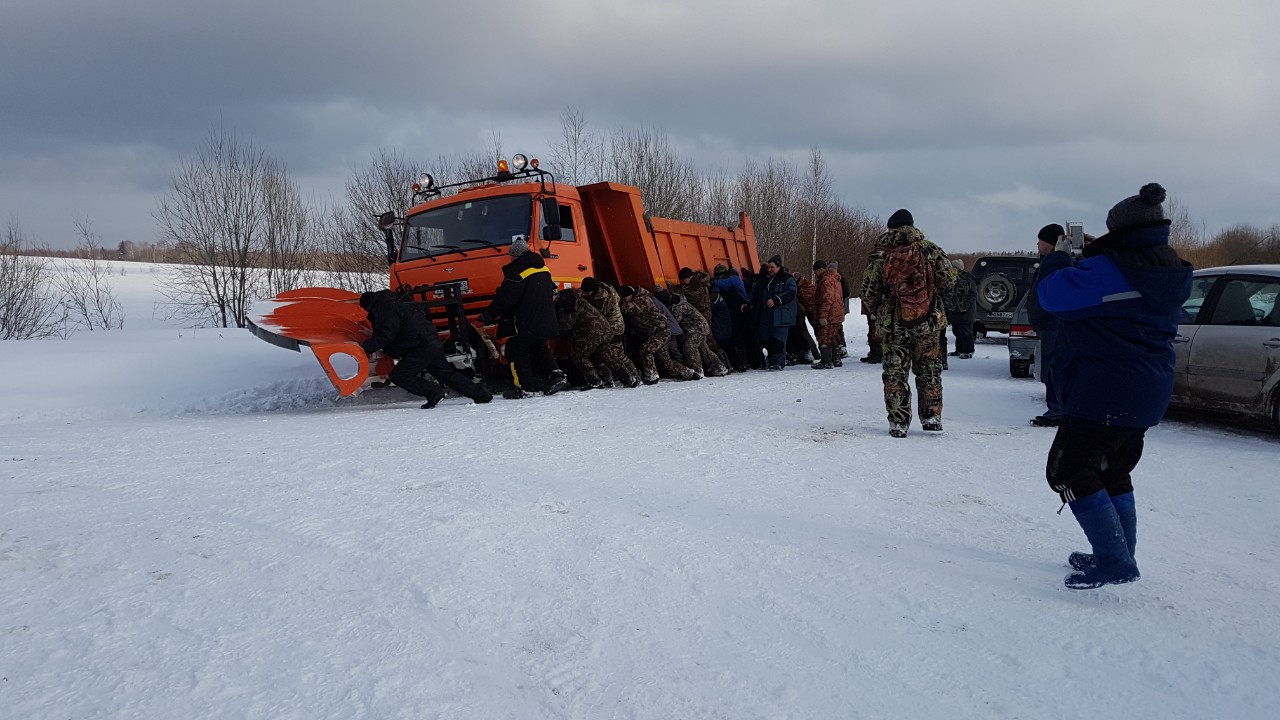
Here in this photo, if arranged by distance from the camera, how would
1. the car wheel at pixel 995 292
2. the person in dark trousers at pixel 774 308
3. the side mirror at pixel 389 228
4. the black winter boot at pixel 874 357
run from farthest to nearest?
the car wheel at pixel 995 292 < the black winter boot at pixel 874 357 < the person in dark trousers at pixel 774 308 < the side mirror at pixel 389 228

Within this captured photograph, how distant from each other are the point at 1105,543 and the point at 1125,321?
95cm

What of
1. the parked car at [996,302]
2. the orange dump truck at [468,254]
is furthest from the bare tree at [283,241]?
the parked car at [996,302]

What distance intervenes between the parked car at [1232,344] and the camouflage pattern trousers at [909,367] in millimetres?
2239

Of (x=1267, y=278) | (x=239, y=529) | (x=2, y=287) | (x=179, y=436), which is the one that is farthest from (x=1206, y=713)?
(x=2, y=287)

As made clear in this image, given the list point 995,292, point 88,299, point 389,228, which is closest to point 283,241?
point 88,299

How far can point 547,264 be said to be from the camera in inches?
386

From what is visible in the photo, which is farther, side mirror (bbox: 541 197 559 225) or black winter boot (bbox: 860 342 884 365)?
black winter boot (bbox: 860 342 884 365)

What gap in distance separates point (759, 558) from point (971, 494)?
6.39 feet

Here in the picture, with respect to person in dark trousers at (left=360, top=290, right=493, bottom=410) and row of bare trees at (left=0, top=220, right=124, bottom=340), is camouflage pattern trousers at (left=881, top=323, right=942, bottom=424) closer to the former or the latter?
person in dark trousers at (left=360, top=290, right=493, bottom=410)

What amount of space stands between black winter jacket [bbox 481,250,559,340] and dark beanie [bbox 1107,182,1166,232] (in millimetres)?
6538

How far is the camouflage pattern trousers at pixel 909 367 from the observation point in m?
6.76

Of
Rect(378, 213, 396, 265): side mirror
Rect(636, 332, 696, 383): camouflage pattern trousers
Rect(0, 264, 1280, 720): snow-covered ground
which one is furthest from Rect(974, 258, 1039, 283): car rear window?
Rect(378, 213, 396, 265): side mirror

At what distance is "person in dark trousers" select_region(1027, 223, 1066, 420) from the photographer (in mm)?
3779

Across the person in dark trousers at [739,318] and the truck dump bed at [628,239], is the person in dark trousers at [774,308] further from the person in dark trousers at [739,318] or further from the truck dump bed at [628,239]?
the truck dump bed at [628,239]
